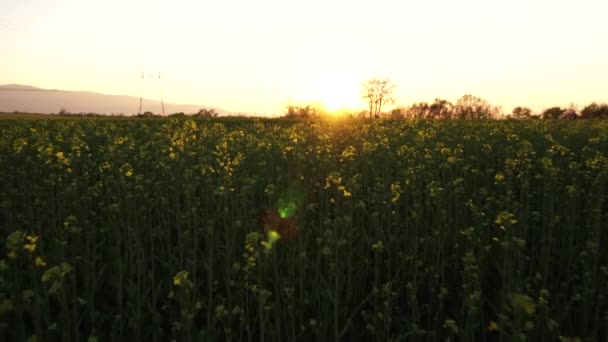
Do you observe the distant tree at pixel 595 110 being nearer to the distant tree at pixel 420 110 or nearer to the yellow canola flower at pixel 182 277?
the distant tree at pixel 420 110

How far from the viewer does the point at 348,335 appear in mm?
3455

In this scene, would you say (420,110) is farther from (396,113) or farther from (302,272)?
(302,272)

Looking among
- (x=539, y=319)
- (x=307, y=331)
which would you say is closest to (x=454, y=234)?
(x=539, y=319)

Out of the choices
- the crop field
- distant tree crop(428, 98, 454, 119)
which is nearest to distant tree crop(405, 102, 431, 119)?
distant tree crop(428, 98, 454, 119)

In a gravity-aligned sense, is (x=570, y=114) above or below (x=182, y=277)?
above

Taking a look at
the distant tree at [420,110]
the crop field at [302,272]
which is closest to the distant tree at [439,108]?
the distant tree at [420,110]

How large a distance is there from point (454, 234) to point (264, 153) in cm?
562

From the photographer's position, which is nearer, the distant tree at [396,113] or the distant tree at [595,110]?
the distant tree at [396,113]

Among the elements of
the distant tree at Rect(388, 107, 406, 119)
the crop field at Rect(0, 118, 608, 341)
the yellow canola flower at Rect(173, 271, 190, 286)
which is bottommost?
the crop field at Rect(0, 118, 608, 341)

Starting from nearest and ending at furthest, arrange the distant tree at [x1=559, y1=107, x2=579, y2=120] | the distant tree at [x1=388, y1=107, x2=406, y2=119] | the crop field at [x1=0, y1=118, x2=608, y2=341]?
the crop field at [x1=0, y1=118, x2=608, y2=341] → the distant tree at [x1=388, y1=107, x2=406, y2=119] → the distant tree at [x1=559, y1=107, x2=579, y2=120]

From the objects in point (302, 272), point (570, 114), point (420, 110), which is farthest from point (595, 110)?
point (302, 272)

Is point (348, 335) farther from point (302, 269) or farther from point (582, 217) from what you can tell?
point (582, 217)

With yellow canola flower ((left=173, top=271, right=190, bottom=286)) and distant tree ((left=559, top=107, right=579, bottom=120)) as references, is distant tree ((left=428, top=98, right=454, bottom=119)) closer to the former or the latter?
distant tree ((left=559, top=107, right=579, bottom=120))

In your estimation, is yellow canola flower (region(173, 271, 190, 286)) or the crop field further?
the crop field
